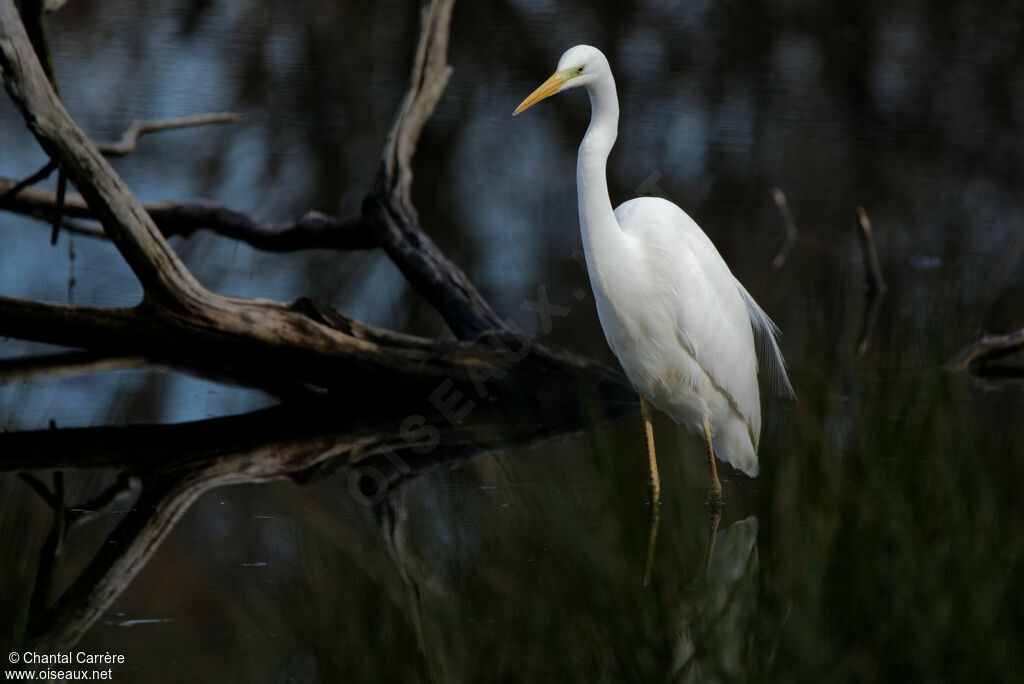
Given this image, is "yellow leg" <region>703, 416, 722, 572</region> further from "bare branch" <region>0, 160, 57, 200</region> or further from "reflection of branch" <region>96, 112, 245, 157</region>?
"reflection of branch" <region>96, 112, 245, 157</region>

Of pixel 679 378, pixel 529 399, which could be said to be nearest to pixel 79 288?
pixel 529 399

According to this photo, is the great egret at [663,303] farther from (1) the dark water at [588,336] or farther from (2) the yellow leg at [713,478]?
(1) the dark water at [588,336]

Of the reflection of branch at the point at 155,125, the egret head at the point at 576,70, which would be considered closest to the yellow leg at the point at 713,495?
the egret head at the point at 576,70

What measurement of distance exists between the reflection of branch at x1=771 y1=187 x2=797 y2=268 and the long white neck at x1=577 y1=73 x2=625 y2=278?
11.0 ft

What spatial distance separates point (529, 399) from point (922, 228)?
153 inches

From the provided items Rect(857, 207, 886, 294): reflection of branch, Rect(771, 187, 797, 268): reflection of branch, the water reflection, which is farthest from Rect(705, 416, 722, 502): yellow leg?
Rect(771, 187, 797, 268): reflection of branch

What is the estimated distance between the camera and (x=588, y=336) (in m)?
4.00

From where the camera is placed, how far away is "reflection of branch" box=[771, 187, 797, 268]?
551 cm

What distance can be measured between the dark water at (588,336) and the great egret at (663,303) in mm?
164

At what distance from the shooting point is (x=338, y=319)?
9.86 ft

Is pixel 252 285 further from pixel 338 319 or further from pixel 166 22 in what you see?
pixel 166 22

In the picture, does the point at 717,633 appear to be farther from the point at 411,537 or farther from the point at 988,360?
the point at 988,360

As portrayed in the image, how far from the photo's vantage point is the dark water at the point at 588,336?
3.86ft

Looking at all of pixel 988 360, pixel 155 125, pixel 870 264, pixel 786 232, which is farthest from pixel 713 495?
pixel 786 232
